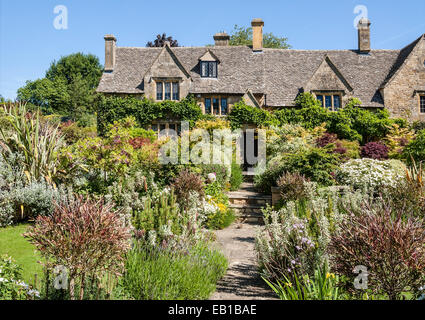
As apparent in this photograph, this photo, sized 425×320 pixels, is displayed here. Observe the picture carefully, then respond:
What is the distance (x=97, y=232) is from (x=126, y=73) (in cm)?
2329

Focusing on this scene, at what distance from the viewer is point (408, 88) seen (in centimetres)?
2384

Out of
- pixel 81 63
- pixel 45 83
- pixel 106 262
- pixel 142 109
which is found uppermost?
pixel 81 63

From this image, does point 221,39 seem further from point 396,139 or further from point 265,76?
point 396,139

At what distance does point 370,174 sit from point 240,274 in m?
7.06

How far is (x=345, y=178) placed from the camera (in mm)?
11648

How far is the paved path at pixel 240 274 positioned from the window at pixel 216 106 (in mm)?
15648

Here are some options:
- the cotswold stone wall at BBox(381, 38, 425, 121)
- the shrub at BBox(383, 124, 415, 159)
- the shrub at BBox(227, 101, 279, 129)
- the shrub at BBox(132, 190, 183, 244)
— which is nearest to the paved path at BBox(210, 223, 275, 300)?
the shrub at BBox(132, 190, 183, 244)

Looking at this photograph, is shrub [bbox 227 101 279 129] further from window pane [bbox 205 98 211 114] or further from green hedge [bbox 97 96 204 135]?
green hedge [bbox 97 96 204 135]

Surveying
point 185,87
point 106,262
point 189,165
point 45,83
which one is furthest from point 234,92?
point 45,83

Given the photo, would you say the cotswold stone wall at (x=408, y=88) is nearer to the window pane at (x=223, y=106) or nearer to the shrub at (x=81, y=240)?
the window pane at (x=223, y=106)

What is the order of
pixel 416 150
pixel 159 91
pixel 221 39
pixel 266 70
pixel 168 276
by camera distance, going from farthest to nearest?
pixel 221 39 < pixel 266 70 < pixel 159 91 < pixel 416 150 < pixel 168 276

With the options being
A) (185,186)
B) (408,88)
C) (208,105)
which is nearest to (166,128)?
(208,105)

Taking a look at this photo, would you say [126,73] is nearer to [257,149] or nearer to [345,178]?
[257,149]

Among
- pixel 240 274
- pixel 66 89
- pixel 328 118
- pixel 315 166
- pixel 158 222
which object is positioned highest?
pixel 66 89
